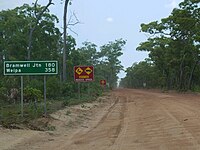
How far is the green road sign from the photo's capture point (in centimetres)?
1680

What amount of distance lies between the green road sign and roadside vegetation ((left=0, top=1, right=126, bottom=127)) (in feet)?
6.19

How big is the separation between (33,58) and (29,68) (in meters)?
37.2

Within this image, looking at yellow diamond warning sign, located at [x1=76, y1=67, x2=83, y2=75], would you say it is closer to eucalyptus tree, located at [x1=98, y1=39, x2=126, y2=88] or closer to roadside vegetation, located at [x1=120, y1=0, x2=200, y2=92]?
roadside vegetation, located at [x1=120, y1=0, x2=200, y2=92]

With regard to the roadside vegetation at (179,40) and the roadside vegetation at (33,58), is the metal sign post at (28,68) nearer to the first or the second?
the roadside vegetation at (33,58)

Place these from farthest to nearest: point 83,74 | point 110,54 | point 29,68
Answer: point 110,54 < point 83,74 < point 29,68

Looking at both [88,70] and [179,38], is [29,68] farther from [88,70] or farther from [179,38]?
[179,38]

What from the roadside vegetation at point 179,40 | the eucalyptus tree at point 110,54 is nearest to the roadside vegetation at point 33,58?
the roadside vegetation at point 179,40

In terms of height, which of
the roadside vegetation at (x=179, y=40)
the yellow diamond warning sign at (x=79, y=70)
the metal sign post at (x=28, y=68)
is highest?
the roadside vegetation at (x=179, y=40)

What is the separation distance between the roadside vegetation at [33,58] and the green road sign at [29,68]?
189cm

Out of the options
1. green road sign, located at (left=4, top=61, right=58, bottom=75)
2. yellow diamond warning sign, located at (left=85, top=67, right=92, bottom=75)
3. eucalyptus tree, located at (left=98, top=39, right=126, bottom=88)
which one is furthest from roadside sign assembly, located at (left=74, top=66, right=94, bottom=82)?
eucalyptus tree, located at (left=98, top=39, right=126, bottom=88)

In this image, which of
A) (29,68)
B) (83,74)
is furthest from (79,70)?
(29,68)

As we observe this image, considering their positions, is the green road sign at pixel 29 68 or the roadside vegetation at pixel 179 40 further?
the roadside vegetation at pixel 179 40

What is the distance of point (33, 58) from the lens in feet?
176

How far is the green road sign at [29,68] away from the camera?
1680 cm
